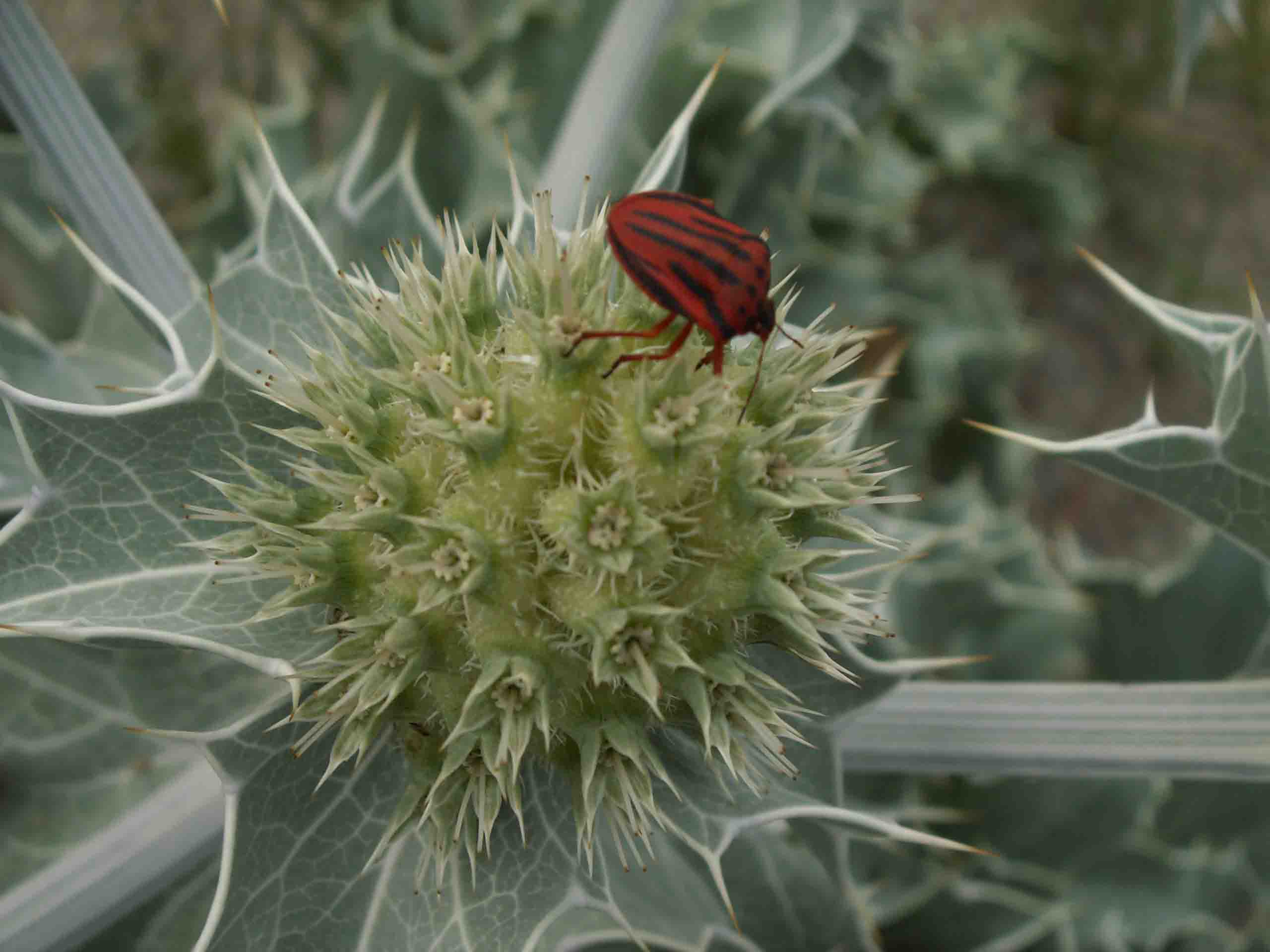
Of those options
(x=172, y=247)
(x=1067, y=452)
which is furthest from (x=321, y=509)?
(x=1067, y=452)

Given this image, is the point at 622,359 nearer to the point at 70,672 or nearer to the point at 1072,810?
the point at 70,672

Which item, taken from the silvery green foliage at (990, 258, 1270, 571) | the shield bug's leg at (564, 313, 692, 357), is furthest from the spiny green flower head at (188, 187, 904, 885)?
the silvery green foliage at (990, 258, 1270, 571)

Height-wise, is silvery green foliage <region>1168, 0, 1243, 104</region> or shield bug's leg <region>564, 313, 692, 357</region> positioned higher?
silvery green foliage <region>1168, 0, 1243, 104</region>

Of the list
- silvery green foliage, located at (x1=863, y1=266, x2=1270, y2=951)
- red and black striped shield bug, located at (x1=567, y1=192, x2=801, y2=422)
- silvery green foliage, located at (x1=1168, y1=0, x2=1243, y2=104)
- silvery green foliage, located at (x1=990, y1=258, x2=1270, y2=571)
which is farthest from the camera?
silvery green foliage, located at (x1=863, y1=266, x2=1270, y2=951)

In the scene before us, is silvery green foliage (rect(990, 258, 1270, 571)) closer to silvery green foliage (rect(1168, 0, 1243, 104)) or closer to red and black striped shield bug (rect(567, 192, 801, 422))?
red and black striped shield bug (rect(567, 192, 801, 422))

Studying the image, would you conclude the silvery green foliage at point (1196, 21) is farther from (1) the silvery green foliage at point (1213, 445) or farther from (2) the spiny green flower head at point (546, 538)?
(2) the spiny green flower head at point (546, 538)

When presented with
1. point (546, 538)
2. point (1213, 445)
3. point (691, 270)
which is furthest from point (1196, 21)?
point (546, 538)

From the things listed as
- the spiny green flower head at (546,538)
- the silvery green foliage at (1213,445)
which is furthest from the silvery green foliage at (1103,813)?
the spiny green flower head at (546,538)
